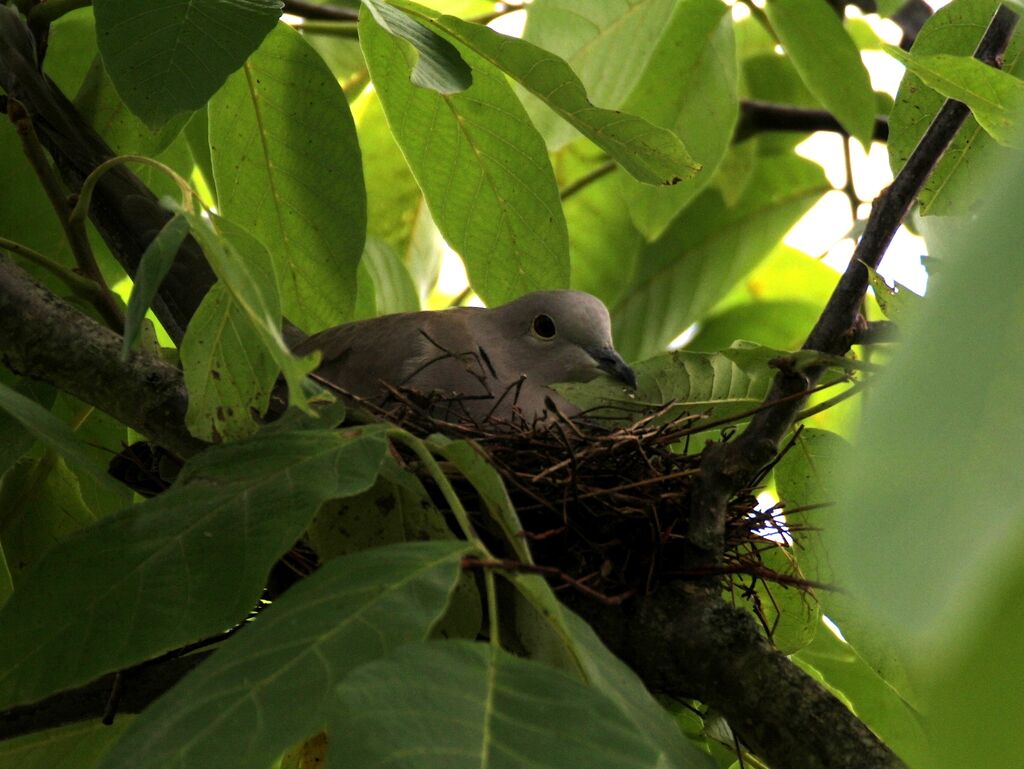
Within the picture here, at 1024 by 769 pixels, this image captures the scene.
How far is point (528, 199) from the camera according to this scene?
87.5 inches

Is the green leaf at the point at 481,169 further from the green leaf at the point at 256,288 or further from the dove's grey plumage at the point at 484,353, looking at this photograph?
the green leaf at the point at 256,288

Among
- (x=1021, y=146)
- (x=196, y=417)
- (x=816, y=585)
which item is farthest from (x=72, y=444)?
(x=1021, y=146)

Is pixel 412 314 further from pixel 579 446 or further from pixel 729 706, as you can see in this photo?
pixel 729 706

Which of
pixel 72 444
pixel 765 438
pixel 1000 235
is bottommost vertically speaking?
pixel 72 444

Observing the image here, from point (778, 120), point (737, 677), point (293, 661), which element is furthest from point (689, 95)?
point (293, 661)

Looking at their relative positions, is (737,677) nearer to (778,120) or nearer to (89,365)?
(89,365)

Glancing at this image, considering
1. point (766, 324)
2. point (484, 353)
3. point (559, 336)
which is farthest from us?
point (766, 324)

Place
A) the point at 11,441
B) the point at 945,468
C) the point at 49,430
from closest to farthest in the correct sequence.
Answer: the point at 945,468, the point at 49,430, the point at 11,441

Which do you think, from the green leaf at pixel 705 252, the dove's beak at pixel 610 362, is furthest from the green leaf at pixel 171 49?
the green leaf at pixel 705 252

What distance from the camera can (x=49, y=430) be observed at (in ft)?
4.61

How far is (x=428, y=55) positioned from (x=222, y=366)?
534mm

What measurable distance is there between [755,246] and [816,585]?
211 centimetres

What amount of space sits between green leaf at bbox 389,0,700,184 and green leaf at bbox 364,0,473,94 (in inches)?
4.5

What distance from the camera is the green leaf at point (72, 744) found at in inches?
68.7
